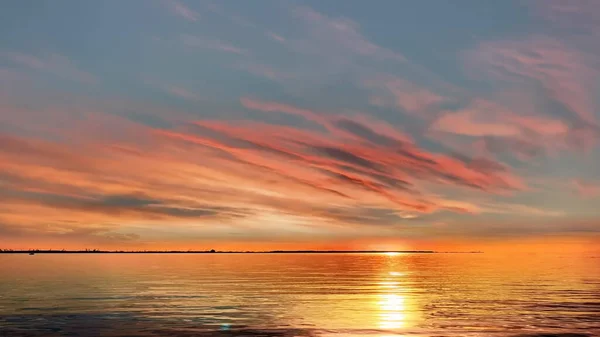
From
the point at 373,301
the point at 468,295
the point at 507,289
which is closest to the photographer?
the point at 373,301

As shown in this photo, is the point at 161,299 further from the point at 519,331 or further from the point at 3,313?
the point at 519,331

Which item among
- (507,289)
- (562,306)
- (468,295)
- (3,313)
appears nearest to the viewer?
(3,313)

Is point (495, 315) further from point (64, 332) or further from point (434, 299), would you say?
point (64, 332)

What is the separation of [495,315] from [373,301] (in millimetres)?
14750

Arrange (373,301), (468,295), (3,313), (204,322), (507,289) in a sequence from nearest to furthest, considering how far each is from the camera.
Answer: (204,322)
(3,313)
(373,301)
(468,295)
(507,289)

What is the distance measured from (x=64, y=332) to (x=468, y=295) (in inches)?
1846

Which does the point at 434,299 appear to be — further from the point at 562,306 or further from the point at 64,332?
the point at 64,332

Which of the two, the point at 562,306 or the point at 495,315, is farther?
the point at 562,306

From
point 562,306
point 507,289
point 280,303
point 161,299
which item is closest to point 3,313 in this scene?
point 161,299

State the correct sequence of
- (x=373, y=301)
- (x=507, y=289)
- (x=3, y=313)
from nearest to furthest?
1. (x=3, y=313)
2. (x=373, y=301)
3. (x=507, y=289)

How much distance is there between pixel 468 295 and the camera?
2699 inches

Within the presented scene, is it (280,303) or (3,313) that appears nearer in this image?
(3,313)

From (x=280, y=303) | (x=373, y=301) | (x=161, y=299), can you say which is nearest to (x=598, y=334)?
(x=373, y=301)

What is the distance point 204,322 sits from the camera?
1737 inches
